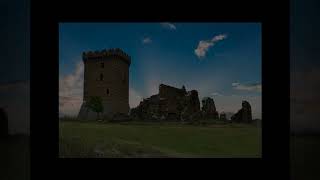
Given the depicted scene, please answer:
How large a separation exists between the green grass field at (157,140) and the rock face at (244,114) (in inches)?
7.5

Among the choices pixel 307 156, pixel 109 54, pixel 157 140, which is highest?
pixel 109 54

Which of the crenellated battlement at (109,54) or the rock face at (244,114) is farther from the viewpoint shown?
the crenellated battlement at (109,54)

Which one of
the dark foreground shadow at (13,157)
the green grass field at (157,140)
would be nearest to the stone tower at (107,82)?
the green grass field at (157,140)

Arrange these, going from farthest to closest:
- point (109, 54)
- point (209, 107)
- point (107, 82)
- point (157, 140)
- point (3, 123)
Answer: point (107, 82) → point (109, 54) → point (209, 107) → point (157, 140) → point (3, 123)

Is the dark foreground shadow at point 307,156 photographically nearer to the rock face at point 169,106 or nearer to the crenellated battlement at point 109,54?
the rock face at point 169,106

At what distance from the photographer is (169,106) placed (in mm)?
8758

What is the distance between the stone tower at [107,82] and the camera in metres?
6.43

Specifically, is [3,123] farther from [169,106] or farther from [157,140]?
[169,106]

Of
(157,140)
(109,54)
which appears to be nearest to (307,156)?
(157,140)

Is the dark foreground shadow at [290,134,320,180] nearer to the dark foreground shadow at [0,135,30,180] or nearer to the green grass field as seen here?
the green grass field

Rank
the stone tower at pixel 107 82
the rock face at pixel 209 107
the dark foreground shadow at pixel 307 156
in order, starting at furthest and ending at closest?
1. the stone tower at pixel 107 82
2. the rock face at pixel 209 107
3. the dark foreground shadow at pixel 307 156

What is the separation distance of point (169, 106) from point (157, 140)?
9.58 feet

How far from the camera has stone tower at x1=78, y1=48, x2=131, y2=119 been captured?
6429 millimetres

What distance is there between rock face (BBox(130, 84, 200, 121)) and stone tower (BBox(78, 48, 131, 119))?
0.35 m
